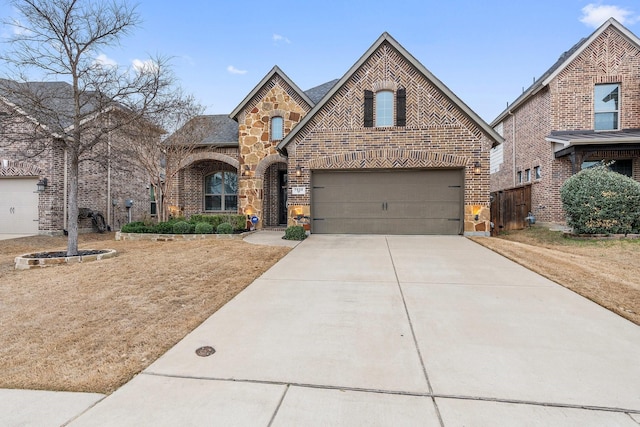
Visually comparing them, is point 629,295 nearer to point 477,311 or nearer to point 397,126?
point 477,311

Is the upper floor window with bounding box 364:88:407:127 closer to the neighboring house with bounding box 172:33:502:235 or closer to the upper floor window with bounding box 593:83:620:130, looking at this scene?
the neighboring house with bounding box 172:33:502:235

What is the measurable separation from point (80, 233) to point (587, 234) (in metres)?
19.4

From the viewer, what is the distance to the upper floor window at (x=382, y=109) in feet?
34.9

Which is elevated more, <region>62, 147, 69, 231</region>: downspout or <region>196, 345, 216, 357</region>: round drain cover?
<region>62, 147, 69, 231</region>: downspout

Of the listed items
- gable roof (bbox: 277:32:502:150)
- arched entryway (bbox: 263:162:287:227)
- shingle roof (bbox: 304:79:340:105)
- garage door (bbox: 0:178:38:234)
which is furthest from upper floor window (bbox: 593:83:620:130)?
garage door (bbox: 0:178:38:234)

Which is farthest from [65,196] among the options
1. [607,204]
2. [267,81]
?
[607,204]

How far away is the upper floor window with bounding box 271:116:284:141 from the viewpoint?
44.6 ft

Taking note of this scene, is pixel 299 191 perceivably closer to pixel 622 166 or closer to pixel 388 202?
pixel 388 202

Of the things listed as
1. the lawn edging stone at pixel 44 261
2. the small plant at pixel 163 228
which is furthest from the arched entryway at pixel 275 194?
the lawn edging stone at pixel 44 261

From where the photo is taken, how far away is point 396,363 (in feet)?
9.21

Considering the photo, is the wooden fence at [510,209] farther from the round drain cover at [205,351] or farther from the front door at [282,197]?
the round drain cover at [205,351]

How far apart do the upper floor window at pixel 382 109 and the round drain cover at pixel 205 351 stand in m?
9.19

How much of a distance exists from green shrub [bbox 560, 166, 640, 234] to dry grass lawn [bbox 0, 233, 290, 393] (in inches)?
387

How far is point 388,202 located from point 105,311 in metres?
8.65
